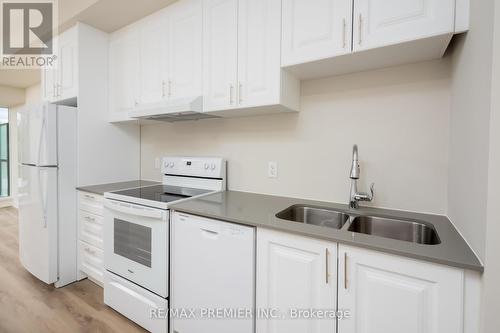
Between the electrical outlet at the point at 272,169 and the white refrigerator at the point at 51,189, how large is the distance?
5.99 ft

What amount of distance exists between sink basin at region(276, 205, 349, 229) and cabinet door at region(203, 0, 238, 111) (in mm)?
829

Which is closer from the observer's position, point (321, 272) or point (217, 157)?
point (321, 272)

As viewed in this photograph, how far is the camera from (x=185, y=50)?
6.48 ft

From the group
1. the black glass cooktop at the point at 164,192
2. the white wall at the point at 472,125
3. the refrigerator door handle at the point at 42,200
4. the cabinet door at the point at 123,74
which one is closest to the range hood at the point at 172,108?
the cabinet door at the point at 123,74

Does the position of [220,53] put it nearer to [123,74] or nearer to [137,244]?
[123,74]

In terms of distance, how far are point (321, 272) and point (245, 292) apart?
45 centimetres

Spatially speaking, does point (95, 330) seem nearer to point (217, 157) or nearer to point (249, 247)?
point (249, 247)

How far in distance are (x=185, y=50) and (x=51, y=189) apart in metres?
1.69

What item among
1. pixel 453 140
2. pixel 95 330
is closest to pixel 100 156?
pixel 95 330

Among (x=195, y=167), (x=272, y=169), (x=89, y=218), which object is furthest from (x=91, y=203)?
(x=272, y=169)

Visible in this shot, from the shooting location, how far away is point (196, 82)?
75.5 inches

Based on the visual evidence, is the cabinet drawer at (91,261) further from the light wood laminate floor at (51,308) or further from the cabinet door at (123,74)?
the cabinet door at (123,74)

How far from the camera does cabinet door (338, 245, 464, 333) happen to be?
873 mm

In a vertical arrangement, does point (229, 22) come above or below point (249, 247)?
above
